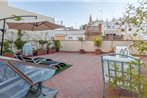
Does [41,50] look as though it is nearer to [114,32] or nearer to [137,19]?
[137,19]

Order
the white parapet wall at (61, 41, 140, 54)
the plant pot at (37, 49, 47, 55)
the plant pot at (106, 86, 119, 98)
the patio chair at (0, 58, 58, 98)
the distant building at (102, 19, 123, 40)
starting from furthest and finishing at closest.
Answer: the white parapet wall at (61, 41, 140, 54) → the plant pot at (37, 49, 47, 55) → the plant pot at (106, 86, 119, 98) → the distant building at (102, 19, 123, 40) → the patio chair at (0, 58, 58, 98)

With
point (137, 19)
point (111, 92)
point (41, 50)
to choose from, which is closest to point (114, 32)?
point (41, 50)

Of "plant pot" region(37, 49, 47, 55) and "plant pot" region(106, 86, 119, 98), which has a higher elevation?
"plant pot" region(37, 49, 47, 55)

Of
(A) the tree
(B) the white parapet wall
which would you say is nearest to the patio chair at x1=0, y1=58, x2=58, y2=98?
(A) the tree

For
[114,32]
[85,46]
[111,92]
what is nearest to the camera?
[111,92]

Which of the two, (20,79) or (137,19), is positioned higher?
(137,19)

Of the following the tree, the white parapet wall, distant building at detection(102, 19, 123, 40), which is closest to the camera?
the tree

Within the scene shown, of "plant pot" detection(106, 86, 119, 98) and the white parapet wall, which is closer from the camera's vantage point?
"plant pot" detection(106, 86, 119, 98)

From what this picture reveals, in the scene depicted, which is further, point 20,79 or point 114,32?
point 114,32

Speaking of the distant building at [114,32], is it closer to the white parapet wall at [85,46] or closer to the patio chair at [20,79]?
the white parapet wall at [85,46]

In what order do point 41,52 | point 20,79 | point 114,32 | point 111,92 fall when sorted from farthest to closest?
point 114,32 < point 41,52 < point 111,92 < point 20,79

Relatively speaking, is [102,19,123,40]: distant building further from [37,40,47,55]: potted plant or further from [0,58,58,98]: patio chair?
[37,40,47,55]: potted plant

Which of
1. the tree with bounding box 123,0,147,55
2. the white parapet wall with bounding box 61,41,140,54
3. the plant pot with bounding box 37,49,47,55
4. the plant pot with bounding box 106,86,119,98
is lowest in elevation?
the plant pot with bounding box 106,86,119,98

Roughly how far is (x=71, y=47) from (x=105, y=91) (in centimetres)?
1256
